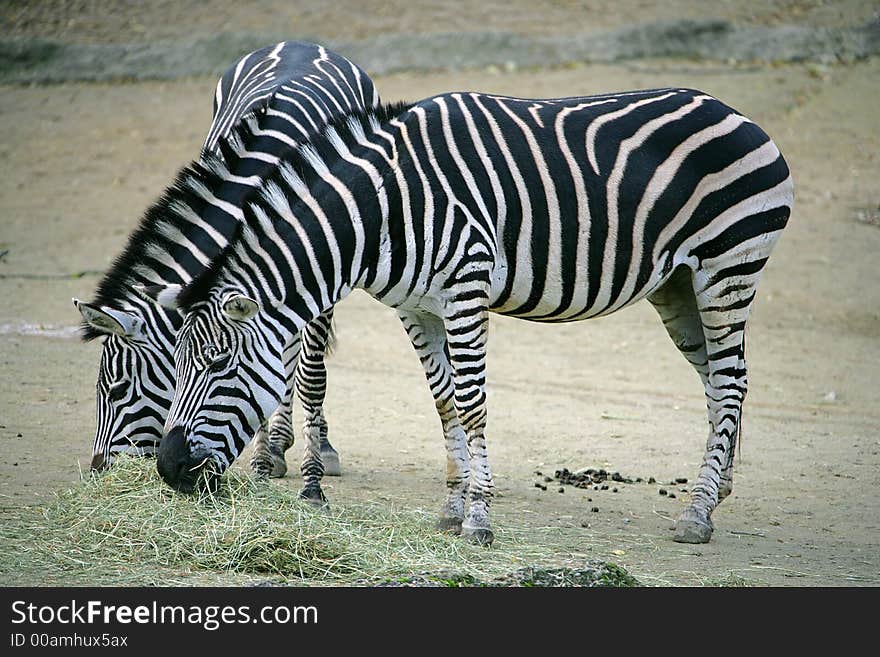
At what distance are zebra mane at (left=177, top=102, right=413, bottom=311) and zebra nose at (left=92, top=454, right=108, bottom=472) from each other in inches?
47.0

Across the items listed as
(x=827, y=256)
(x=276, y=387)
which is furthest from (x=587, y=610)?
(x=827, y=256)

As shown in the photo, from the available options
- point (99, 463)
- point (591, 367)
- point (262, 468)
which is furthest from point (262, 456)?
point (591, 367)

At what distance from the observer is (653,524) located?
262 inches

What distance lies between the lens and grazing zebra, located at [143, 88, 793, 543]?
17.6ft

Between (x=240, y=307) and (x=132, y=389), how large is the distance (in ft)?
3.62

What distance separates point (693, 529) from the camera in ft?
20.6

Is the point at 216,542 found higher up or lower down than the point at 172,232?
lower down

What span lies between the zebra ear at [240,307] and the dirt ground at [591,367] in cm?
179

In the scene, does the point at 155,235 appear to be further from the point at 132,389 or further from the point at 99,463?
the point at 99,463

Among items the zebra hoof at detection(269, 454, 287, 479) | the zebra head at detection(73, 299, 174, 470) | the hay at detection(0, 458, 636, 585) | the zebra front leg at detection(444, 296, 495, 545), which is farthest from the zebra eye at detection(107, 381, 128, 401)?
the zebra front leg at detection(444, 296, 495, 545)

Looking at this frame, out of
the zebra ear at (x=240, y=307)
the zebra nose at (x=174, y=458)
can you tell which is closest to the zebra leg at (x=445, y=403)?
the zebra ear at (x=240, y=307)

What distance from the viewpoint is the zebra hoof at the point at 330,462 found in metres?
7.42

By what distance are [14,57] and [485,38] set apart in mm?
7955

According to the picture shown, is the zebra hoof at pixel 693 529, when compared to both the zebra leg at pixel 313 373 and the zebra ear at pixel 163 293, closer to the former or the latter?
the zebra leg at pixel 313 373
